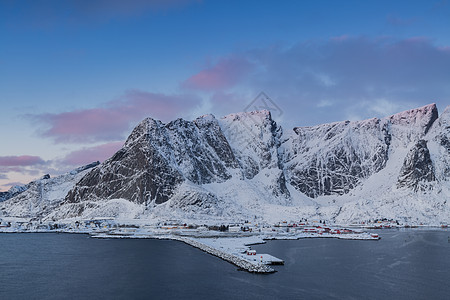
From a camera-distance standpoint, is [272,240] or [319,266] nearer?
[319,266]

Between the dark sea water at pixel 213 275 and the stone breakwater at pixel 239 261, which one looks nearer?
the dark sea water at pixel 213 275

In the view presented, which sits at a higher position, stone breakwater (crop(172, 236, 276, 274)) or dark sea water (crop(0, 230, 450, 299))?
stone breakwater (crop(172, 236, 276, 274))

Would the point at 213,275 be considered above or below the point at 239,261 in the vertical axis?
below

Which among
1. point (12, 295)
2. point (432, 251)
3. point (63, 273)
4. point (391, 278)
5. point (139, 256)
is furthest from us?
point (432, 251)

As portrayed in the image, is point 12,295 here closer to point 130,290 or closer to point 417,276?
point 130,290

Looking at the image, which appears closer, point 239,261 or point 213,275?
point 213,275

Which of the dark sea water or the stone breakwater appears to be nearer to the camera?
the dark sea water

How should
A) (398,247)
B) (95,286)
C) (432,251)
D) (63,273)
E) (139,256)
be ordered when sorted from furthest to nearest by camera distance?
(398,247), (432,251), (139,256), (63,273), (95,286)

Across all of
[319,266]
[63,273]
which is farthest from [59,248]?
[319,266]
